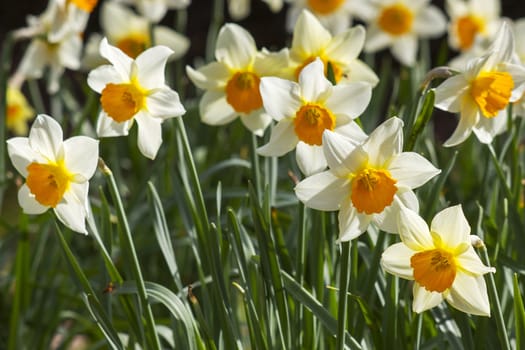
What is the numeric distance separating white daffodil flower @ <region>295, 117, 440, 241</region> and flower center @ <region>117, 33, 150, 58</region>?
1.51m

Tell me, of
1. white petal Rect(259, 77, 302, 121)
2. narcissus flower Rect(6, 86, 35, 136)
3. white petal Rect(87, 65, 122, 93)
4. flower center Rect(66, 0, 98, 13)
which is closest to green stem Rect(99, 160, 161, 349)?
white petal Rect(87, 65, 122, 93)

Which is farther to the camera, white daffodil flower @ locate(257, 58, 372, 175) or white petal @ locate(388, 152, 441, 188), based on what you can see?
white daffodil flower @ locate(257, 58, 372, 175)

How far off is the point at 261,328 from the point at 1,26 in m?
3.82

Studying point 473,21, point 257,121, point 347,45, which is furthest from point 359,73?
point 473,21

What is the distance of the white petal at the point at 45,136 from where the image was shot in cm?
133

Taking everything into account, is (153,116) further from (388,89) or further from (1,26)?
(1,26)

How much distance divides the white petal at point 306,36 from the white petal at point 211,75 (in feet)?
0.46

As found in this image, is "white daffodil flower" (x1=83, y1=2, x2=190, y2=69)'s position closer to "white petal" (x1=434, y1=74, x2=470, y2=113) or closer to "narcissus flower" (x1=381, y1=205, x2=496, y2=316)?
"white petal" (x1=434, y1=74, x2=470, y2=113)

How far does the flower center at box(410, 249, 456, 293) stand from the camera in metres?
1.24

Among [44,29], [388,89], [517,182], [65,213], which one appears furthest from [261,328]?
[388,89]

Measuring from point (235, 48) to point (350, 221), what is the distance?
0.51 metres

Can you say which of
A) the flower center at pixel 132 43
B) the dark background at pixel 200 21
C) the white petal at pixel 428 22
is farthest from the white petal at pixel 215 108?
the dark background at pixel 200 21

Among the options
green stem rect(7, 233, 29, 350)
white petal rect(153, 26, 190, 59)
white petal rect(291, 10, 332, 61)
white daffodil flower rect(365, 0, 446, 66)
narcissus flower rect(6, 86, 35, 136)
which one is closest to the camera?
white petal rect(291, 10, 332, 61)

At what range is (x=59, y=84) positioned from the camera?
8.79 feet
